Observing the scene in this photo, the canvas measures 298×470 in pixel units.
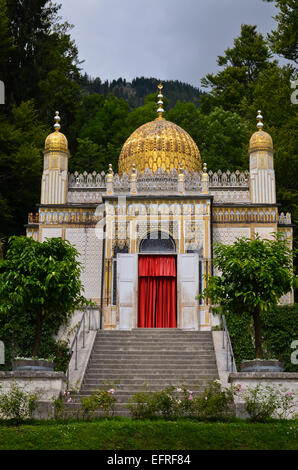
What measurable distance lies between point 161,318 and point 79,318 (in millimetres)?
3238

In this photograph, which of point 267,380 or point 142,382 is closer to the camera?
point 267,380

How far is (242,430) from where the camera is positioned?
11.9 meters

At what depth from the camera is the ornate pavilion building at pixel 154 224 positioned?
77.0ft

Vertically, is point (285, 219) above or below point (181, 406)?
above

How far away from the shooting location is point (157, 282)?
24.0 m

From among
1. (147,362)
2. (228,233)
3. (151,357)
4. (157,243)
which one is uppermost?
(228,233)

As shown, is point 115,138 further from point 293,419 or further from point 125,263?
point 293,419

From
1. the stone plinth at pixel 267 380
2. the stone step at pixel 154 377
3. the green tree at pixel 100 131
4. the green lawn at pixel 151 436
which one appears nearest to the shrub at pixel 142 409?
the green lawn at pixel 151 436

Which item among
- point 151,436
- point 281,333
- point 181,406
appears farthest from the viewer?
point 281,333

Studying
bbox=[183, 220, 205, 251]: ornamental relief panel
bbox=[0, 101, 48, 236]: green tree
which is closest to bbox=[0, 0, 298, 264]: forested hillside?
bbox=[0, 101, 48, 236]: green tree

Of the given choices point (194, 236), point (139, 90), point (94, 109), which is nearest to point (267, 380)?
point (194, 236)

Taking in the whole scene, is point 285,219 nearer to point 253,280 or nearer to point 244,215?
point 244,215

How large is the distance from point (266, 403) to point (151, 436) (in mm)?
2973

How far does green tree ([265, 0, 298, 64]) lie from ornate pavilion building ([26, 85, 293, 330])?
8633 mm
